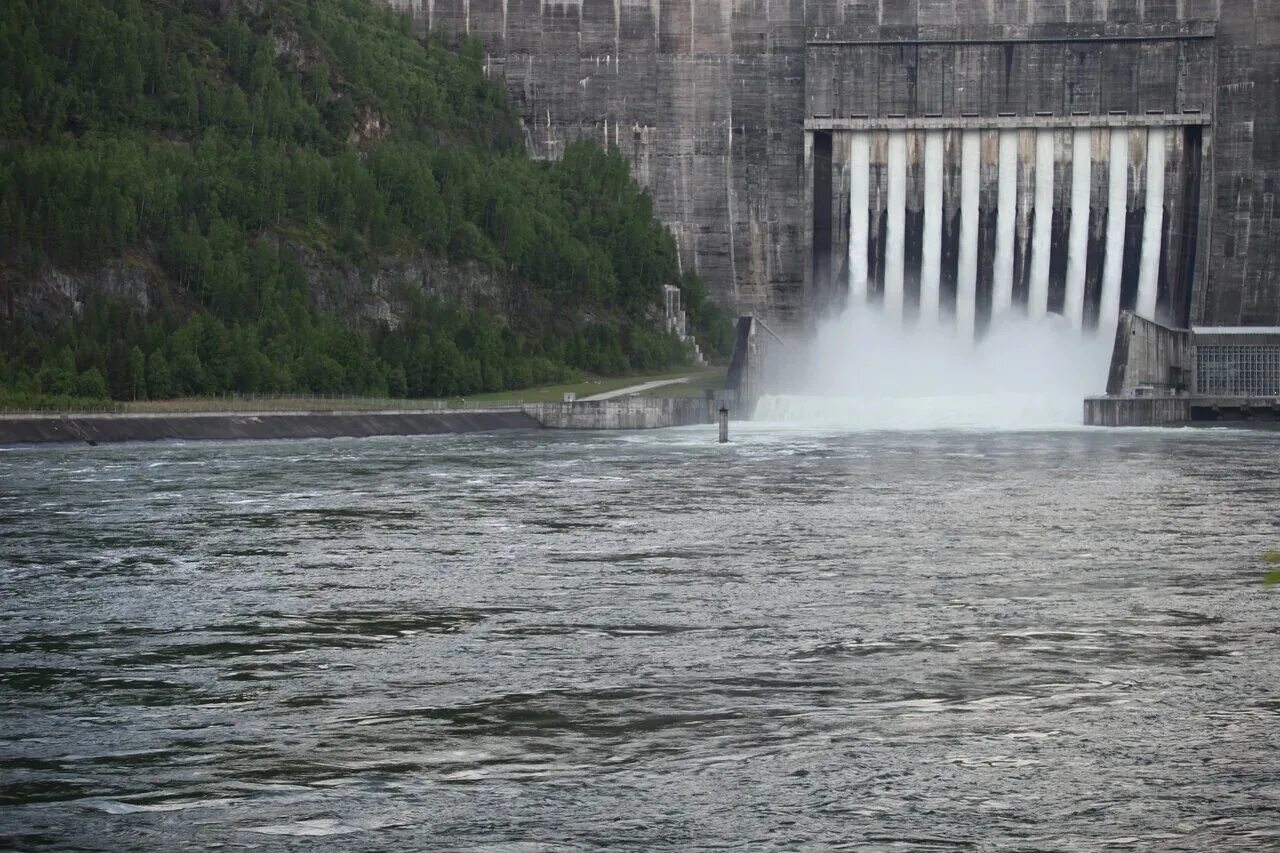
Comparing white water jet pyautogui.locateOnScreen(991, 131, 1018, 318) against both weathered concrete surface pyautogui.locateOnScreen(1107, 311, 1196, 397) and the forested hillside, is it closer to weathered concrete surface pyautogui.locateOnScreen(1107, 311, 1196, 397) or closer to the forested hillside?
weathered concrete surface pyautogui.locateOnScreen(1107, 311, 1196, 397)

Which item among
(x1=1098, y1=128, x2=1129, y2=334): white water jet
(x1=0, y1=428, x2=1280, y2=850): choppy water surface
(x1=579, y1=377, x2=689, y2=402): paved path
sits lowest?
(x1=579, y1=377, x2=689, y2=402): paved path

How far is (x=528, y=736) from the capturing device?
74.4 ft

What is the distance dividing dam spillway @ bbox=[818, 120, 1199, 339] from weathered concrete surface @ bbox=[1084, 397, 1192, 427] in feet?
56.3

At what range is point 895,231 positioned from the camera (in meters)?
109

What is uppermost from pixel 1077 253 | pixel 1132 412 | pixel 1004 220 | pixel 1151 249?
pixel 1004 220

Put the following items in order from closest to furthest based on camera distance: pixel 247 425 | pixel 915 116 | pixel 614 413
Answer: pixel 247 425
pixel 614 413
pixel 915 116

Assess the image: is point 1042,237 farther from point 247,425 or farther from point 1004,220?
point 247,425

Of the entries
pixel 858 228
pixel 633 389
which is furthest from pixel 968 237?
pixel 633 389

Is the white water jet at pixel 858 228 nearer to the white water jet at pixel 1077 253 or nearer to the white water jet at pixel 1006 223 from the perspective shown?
the white water jet at pixel 1006 223

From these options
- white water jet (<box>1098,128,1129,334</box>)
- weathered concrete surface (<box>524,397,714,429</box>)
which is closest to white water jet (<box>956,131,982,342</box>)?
white water jet (<box>1098,128,1129,334</box>)

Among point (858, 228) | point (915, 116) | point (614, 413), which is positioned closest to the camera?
point (614, 413)

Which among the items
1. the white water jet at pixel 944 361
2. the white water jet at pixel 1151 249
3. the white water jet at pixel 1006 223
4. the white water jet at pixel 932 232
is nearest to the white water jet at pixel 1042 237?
the white water jet at pixel 944 361

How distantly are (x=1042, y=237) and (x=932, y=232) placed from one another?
20.4ft

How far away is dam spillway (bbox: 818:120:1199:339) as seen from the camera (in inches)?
4242
